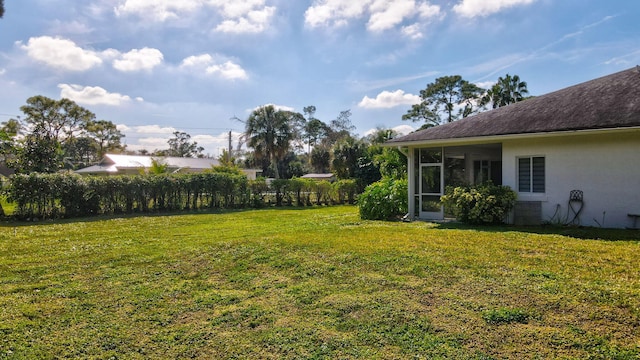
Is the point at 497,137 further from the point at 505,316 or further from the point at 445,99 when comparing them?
the point at 445,99

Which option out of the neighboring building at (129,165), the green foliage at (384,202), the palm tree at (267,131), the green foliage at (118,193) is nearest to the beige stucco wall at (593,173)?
the green foliage at (384,202)

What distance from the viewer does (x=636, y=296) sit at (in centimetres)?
429

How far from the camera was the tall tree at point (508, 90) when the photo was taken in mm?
36094

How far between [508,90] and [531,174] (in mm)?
29738

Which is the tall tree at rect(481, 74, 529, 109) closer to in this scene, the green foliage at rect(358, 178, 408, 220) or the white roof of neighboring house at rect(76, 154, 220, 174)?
the green foliage at rect(358, 178, 408, 220)

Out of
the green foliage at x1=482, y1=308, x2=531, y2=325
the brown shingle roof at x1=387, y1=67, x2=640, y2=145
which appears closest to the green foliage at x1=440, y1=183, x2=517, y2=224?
the brown shingle roof at x1=387, y1=67, x2=640, y2=145

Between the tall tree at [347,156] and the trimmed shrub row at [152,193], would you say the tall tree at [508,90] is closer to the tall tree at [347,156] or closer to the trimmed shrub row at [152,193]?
the tall tree at [347,156]

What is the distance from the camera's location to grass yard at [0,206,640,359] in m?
3.52

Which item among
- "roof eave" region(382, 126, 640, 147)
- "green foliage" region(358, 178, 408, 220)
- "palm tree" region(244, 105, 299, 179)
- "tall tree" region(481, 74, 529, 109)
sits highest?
"tall tree" region(481, 74, 529, 109)

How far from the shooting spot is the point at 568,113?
34.4ft

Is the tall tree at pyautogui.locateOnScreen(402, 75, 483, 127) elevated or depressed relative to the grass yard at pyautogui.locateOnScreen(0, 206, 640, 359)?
elevated

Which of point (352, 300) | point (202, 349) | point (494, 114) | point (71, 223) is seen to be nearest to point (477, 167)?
point (494, 114)

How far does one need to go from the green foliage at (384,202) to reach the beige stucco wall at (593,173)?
3.96 m

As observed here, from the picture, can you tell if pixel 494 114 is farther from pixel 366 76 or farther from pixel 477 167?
pixel 366 76
